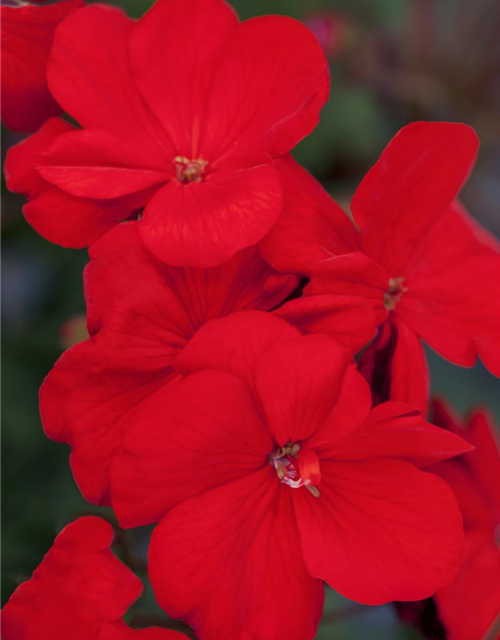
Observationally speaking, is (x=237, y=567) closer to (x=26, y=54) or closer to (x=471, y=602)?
(x=471, y=602)

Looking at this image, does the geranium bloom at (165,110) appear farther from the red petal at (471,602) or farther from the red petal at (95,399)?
the red petal at (471,602)

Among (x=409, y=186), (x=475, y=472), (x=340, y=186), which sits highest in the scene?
(x=409, y=186)

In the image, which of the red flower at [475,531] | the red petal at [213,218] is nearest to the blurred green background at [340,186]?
the red flower at [475,531]

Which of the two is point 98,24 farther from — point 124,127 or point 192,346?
point 192,346

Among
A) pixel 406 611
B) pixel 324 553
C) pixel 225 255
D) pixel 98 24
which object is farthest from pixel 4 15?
pixel 406 611

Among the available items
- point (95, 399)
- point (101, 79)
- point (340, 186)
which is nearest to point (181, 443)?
point (95, 399)
